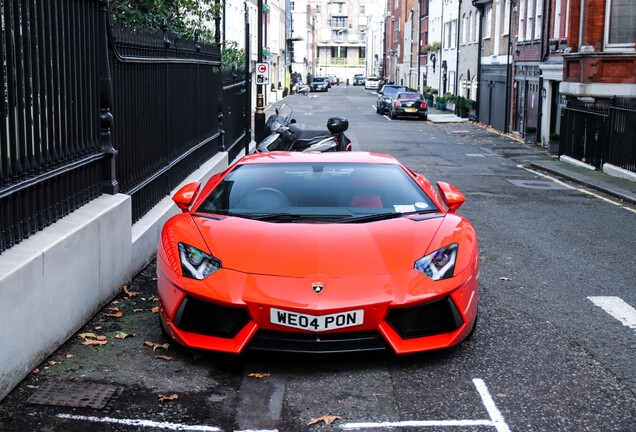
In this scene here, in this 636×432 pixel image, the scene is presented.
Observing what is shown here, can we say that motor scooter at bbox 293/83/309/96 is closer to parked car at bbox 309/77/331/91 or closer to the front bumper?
parked car at bbox 309/77/331/91

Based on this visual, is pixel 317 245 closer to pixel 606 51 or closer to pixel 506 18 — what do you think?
pixel 606 51

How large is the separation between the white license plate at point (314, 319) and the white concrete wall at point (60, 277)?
154cm

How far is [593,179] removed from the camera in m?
18.4

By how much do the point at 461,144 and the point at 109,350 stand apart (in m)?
26.2

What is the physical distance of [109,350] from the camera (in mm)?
5973

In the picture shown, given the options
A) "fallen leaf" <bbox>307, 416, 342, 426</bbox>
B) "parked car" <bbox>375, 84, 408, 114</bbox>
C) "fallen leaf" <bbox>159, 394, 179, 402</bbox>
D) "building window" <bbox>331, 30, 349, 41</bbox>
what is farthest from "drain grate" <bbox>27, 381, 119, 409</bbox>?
"building window" <bbox>331, 30, 349, 41</bbox>

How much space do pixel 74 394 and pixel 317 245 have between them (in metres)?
1.86

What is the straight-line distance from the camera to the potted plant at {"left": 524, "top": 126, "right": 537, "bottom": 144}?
3084cm

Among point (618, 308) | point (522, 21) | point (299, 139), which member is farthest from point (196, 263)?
point (522, 21)

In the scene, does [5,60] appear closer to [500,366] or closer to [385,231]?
[385,231]

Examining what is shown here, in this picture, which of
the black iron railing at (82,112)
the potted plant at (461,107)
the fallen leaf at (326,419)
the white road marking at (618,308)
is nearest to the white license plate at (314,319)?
the fallen leaf at (326,419)

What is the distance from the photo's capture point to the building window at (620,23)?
21250mm

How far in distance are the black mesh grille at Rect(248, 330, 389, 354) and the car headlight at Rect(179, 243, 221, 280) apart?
1.88 feet

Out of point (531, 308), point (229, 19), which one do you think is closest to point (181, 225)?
point (531, 308)
